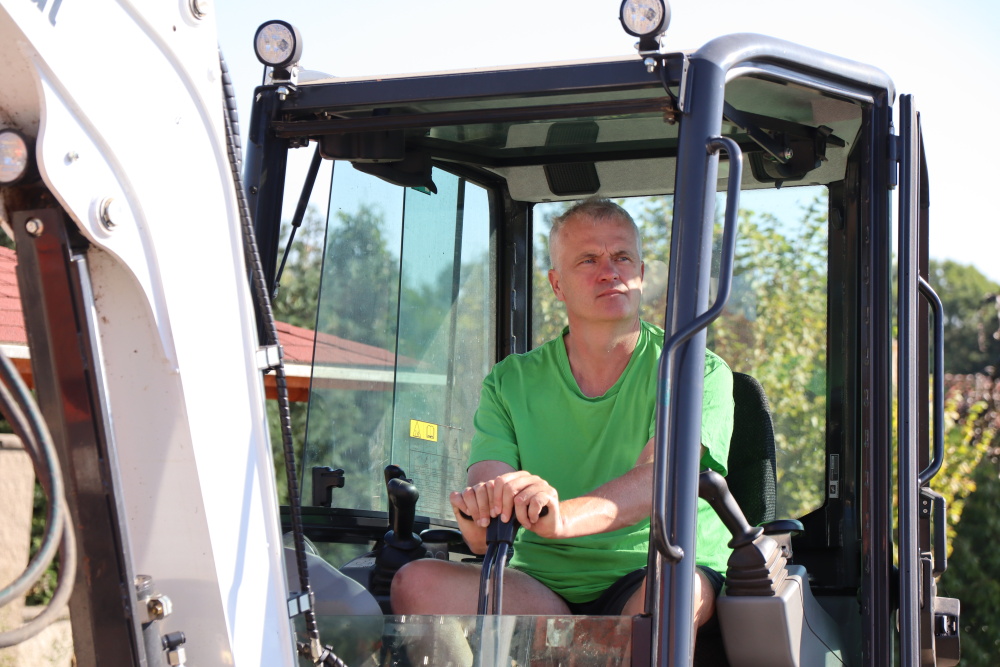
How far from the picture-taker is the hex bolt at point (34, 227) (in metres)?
1.62

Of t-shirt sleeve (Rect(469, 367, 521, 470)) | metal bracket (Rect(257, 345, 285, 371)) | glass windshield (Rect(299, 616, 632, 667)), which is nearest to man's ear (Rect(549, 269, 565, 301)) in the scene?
t-shirt sleeve (Rect(469, 367, 521, 470))

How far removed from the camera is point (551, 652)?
2129 mm

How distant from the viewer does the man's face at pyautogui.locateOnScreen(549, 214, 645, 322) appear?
299cm

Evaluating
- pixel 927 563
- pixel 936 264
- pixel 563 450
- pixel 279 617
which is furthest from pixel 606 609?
pixel 936 264

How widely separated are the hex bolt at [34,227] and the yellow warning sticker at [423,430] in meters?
1.85

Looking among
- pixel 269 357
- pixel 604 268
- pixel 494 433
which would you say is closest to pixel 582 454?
pixel 494 433

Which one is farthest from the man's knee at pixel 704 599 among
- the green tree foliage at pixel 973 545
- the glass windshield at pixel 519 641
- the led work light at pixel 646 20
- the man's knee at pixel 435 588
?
the green tree foliage at pixel 973 545

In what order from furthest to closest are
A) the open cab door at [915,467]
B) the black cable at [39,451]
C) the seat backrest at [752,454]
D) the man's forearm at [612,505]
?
the seat backrest at [752,454]
the open cab door at [915,467]
the man's forearm at [612,505]
the black cable at [39,451]

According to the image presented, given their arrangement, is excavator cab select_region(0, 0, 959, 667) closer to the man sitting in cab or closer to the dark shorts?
the dark shorts

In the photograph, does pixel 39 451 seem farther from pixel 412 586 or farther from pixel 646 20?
pixel 646 20

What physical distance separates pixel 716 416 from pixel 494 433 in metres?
0.66

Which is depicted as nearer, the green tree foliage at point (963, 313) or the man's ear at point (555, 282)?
the man's ear at point (555, 282)

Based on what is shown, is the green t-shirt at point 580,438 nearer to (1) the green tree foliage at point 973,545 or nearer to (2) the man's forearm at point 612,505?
(2) the man's forearm at point 612,505

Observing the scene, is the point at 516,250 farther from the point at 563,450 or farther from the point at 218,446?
the point at 218,446
